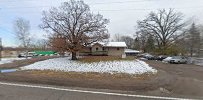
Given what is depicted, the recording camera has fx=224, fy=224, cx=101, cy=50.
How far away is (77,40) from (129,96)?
2062 cm

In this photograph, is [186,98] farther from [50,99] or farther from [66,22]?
[66,22]

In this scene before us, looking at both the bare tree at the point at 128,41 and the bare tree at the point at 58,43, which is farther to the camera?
the bare tree at the point at 128,41

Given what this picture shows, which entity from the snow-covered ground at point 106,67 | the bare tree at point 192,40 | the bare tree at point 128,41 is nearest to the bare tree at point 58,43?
the snow-covered ground at point 106,67

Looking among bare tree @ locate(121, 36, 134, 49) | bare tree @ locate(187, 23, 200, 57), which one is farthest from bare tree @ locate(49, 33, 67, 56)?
bare tree @ locate(121, 36, 134, 49)

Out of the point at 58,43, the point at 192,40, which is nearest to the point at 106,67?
the point at 58,43

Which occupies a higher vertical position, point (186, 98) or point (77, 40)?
point (77, 40)

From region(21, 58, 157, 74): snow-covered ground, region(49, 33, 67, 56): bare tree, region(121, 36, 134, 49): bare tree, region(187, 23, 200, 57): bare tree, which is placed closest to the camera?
region(21, 58, 157, 74): snow-covered ground

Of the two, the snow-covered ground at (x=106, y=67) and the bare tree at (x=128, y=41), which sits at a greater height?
the bare tree at (x=128, y=41)

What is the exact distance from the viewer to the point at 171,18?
3017 inches

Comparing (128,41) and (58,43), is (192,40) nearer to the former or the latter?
(128,41)

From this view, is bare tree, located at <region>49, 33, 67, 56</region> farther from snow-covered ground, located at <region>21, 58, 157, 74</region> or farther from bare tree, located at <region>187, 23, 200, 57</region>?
bare tree, located at <region>187, 23, 200, 57</region>

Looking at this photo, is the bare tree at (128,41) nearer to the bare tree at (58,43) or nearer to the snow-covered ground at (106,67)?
the bare tree at (58,43)

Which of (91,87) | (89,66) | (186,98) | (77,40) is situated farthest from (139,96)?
(77,40)

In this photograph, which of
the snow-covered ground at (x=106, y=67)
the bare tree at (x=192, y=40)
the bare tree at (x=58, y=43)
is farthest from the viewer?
the bare tree at (x=192, y=40)
